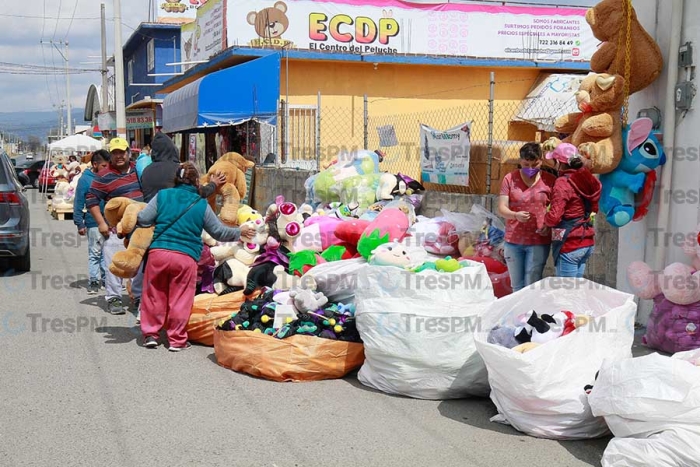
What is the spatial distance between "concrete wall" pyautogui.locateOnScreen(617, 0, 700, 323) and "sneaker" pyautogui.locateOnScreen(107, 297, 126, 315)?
5128mm

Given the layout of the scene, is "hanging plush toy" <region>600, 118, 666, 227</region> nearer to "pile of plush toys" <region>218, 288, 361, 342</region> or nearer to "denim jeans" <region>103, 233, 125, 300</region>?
"pile of plush toys" <region>218, 288, 361, 342</region>

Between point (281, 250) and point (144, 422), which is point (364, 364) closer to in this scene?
point (144, 422)

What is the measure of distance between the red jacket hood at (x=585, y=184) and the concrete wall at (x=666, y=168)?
79cm

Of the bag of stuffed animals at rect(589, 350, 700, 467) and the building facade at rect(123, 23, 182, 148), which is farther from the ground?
the building facade at rect(123, 23, 182, 148)

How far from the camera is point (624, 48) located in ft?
20.9

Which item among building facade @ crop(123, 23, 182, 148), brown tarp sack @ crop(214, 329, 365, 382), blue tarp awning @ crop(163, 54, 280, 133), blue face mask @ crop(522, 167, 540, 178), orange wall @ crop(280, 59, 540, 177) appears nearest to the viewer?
brown tarp sack @ crop(214, 329, 365, 382)

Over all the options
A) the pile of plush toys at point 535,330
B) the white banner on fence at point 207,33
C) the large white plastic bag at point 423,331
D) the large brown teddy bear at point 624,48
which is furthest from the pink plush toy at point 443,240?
the white banner on fence at point 207,33

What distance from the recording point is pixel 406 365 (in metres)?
5.20

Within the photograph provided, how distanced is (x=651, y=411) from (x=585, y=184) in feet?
8.38

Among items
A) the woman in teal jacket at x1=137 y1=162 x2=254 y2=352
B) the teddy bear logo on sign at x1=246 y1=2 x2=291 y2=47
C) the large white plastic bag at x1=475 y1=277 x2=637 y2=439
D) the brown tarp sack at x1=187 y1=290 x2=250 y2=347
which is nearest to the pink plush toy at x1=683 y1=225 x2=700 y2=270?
the large white plastic bag at x1=475 y1=277 x2=637 y2=439

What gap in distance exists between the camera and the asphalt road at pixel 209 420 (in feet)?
13.9

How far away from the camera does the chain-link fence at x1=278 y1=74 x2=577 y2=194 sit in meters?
13.4

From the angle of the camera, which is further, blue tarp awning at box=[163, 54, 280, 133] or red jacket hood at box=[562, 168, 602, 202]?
blue tarp awning at box=[163, 54, 280, 133]

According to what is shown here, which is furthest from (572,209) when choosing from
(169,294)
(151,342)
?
(151,342)
